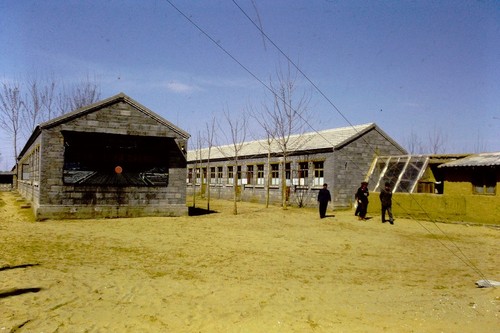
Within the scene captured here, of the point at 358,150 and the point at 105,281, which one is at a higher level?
the point at 358,150

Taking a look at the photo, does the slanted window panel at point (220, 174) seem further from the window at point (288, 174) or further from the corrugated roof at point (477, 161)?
the corrugated roof at point (477, 161)

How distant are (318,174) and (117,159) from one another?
12523 millimetres

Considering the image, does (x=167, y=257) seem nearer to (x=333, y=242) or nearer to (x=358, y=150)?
(x=333, y=242)

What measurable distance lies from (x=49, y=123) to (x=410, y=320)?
1559 centimetres

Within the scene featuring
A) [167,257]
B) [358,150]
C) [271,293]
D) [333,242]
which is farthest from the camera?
[358,150]

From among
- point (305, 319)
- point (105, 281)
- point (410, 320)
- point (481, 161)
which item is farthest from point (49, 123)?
point (481, 161)

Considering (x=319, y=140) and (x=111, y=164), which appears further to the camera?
(x=319, y=140)

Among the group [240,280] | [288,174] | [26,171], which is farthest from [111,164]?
[26,171]

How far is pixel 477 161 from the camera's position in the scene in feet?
58.2

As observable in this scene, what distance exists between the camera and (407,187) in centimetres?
2044

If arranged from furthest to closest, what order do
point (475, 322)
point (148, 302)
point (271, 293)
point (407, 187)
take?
point (407, 187) → point (271, 293) → point (148, 302) → point (475, 322)

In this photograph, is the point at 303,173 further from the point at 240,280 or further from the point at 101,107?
the point at 240,280

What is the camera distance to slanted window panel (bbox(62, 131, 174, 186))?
16672mm

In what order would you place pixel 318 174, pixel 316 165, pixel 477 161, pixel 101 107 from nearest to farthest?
pixel 101 107, pixel 477 161, pixel 318 174, pixel 316 165
